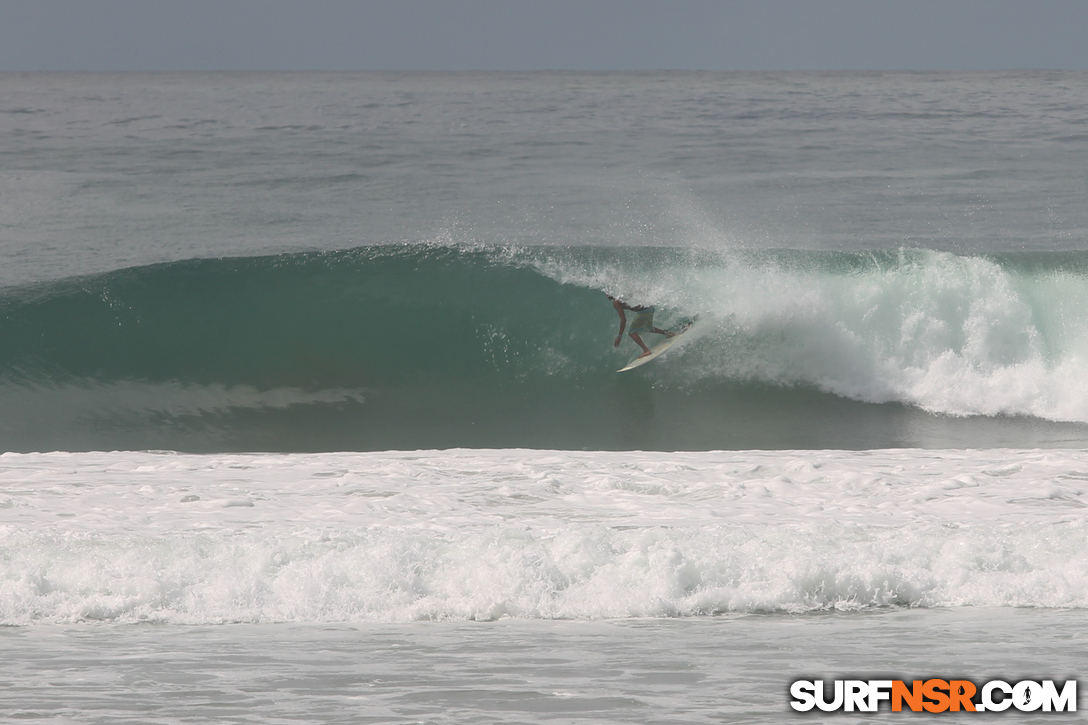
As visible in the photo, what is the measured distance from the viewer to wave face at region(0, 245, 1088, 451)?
10.0 m

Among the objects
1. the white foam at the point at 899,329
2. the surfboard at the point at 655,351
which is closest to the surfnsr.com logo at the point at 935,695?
the white foam at the point at 899,329

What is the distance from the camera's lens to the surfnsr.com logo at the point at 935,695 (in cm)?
312

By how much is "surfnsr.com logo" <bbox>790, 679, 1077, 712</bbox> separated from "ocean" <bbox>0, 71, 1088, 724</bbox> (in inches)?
3.6

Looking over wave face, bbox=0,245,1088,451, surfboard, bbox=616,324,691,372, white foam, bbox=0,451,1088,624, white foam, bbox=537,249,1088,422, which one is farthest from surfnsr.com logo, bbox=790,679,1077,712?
surfboard, bbox=616,324,691,372

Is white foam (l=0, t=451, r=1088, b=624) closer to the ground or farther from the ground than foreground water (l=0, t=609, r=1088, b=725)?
farther from the ground

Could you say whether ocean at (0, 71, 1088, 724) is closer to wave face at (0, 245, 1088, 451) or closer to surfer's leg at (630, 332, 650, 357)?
wave face at (0, 245, 1088, 451)

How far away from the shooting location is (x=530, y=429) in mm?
10078

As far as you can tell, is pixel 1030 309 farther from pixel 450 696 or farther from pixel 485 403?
pixel 450 696

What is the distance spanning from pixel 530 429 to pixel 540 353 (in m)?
1.88

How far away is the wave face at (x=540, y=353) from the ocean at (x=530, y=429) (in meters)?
0.05

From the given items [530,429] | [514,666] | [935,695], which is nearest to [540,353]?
[530,429]

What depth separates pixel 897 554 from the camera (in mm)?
5008

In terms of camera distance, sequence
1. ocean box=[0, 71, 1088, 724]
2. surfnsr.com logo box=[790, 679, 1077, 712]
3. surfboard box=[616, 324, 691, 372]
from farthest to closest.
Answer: surfboard box=[616, 324, 691, 372] → ocean box=[0, 71, 1088, 724] → surfnsr.com logo box=[790, 679, 1077, 712]

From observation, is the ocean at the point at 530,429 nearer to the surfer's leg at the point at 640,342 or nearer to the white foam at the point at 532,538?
the white foam at the point at 532,538
